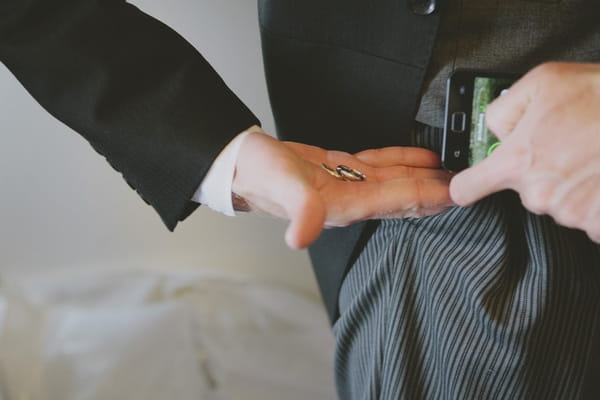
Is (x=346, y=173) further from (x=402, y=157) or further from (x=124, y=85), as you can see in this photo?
(x=124, y=85)

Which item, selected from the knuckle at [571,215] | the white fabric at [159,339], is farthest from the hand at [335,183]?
the white fabric at [159,339]

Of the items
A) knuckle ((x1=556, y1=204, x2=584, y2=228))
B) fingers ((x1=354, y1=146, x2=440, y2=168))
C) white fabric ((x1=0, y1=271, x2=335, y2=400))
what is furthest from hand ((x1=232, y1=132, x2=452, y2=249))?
white fabric ((x1=0, y1=271, x2=335, y2=400))

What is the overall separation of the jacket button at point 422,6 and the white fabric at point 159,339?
0.76 meters

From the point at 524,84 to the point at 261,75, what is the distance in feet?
1.75

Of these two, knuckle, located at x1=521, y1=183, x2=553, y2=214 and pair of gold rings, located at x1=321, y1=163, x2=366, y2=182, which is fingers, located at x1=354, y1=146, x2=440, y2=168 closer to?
pair of gold rings, located at x1=321, y1=163, x2=366, y2=182

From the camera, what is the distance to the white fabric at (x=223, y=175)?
519 millimetres

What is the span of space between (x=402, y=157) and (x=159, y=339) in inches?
26.1

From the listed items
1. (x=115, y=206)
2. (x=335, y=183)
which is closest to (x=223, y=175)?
(x=335, y=183)

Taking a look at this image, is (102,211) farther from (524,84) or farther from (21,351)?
(524,84)

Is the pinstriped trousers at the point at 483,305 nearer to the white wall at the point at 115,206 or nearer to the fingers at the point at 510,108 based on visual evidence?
the fingers at the point at 510,108

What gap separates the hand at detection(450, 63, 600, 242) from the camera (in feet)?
1.39

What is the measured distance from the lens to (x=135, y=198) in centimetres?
103

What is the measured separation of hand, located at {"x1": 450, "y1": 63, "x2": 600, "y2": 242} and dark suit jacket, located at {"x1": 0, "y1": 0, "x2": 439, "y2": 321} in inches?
4.5

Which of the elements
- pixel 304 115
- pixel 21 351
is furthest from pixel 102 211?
pixel 304 115
